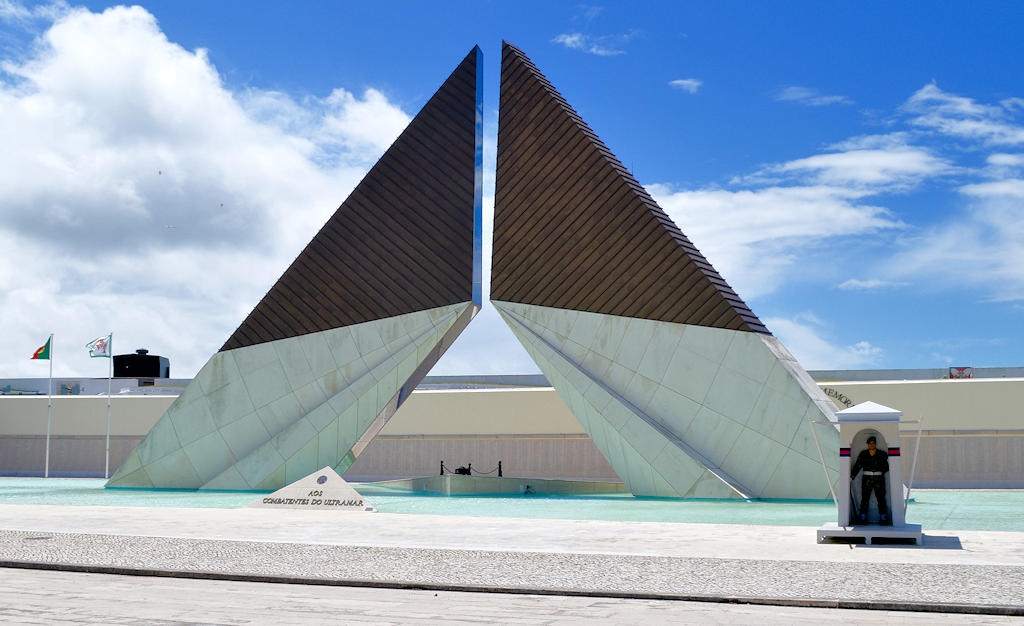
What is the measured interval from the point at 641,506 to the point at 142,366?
44.6 meters

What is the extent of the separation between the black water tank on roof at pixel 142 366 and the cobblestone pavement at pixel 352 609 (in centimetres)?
5006

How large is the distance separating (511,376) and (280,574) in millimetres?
37450

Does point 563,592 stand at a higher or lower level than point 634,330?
lower

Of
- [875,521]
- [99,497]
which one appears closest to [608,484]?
[99,497]

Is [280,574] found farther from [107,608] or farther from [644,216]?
[644,216]

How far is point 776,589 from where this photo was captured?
7.73 meters

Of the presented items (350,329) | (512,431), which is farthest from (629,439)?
(512,431)

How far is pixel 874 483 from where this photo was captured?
38.1ft

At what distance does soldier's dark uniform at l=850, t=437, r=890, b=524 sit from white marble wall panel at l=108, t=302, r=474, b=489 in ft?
40.2

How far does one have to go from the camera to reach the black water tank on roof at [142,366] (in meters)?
55.8

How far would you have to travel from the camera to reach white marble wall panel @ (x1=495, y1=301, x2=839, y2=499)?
19078 millimetres

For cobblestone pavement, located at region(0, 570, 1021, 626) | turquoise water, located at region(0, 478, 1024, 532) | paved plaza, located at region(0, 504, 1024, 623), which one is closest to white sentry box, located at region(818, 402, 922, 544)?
paved plaza, located at region(0, 504, 1024, 623)

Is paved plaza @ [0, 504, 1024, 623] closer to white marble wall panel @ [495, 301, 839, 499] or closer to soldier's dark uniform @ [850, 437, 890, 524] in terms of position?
soldier's dark uniform @ [850, 437, 890, 524]

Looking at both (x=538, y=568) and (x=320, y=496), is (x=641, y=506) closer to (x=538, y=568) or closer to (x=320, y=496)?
(x=320, y=496)
